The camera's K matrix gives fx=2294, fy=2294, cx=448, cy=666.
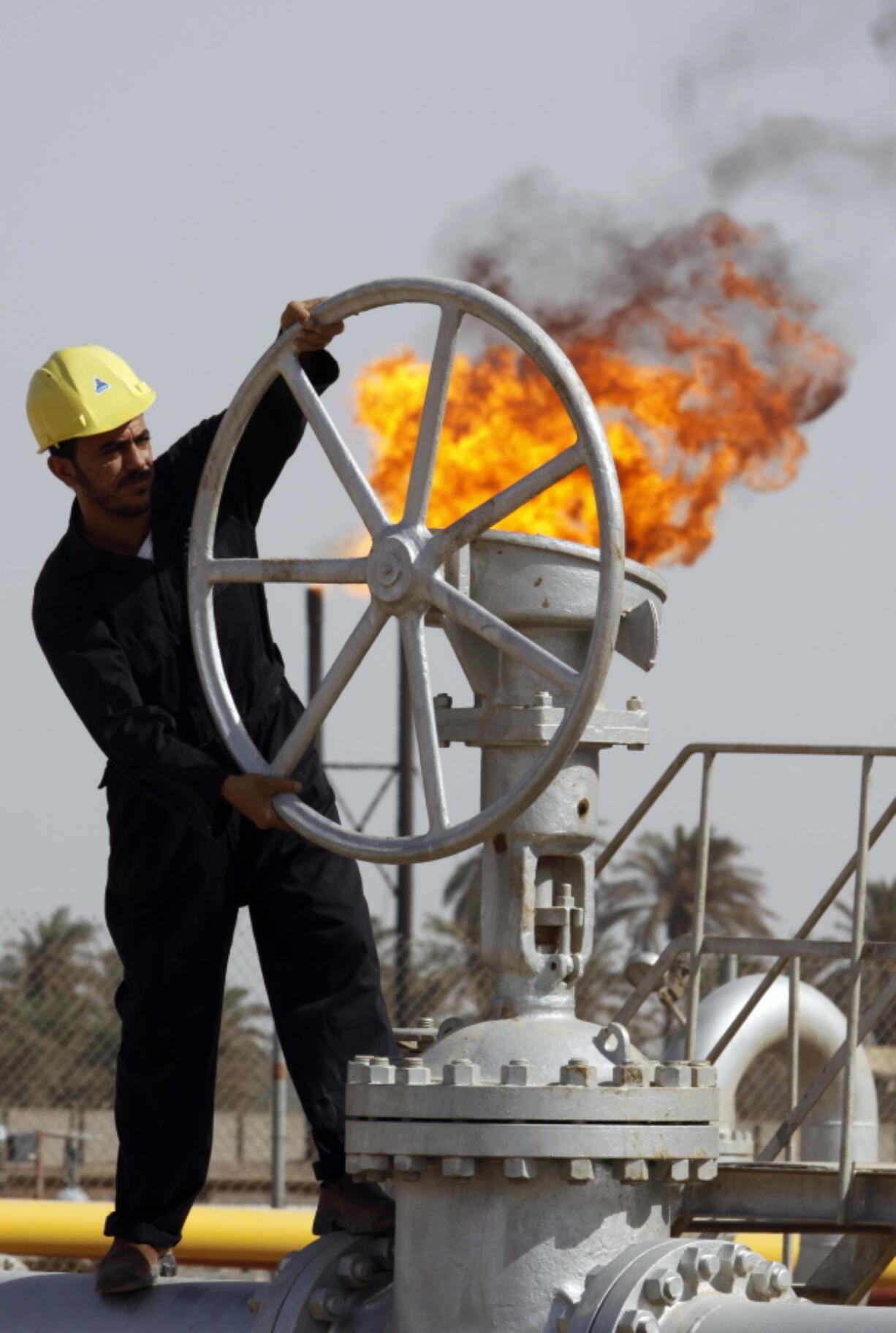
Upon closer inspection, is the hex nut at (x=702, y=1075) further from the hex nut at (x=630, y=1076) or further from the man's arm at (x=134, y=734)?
the man's arm at (x=134, y=734)

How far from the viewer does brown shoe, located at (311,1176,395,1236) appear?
3680mm

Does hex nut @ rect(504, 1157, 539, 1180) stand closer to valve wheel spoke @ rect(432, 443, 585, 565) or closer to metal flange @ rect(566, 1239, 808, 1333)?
metal flange @ rect(566, 1239, 808, 1333)

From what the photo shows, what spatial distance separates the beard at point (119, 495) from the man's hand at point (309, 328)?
1.60ft

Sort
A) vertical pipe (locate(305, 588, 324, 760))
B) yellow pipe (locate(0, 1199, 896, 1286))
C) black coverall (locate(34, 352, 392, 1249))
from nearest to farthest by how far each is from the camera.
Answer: black coverall (locate(34, 352, 392, 1249)) < yellow pipe (locate(0, 1199, 896, 1286)) < vertical pipe (locate(305, 588, 324, 760))

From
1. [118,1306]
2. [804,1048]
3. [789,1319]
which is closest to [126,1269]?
[118,1306]

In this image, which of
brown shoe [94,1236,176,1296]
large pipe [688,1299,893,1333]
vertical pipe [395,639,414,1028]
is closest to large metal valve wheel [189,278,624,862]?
large pipe [688,1299,893,1333]

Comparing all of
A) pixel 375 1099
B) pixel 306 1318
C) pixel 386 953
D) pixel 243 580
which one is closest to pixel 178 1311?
pixel 306 1318

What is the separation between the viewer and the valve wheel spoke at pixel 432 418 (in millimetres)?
3340

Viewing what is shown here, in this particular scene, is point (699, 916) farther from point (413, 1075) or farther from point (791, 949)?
point (413, 1075)

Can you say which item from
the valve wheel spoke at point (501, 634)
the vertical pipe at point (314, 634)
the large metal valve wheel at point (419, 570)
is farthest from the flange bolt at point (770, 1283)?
the vertical pipe at point (314, 634)

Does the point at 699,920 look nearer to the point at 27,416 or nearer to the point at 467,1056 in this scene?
the point at 467,1056

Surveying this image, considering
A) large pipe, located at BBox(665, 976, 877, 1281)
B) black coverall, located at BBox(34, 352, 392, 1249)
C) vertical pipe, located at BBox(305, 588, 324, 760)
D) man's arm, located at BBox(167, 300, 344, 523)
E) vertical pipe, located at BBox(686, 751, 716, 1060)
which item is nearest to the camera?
black coverall, located at BBox(34, 352, 392, 1249)

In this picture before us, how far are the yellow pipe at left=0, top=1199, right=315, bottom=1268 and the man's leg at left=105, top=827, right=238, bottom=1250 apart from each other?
2.73 m

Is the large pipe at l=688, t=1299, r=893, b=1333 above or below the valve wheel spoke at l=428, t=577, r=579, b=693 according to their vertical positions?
below
